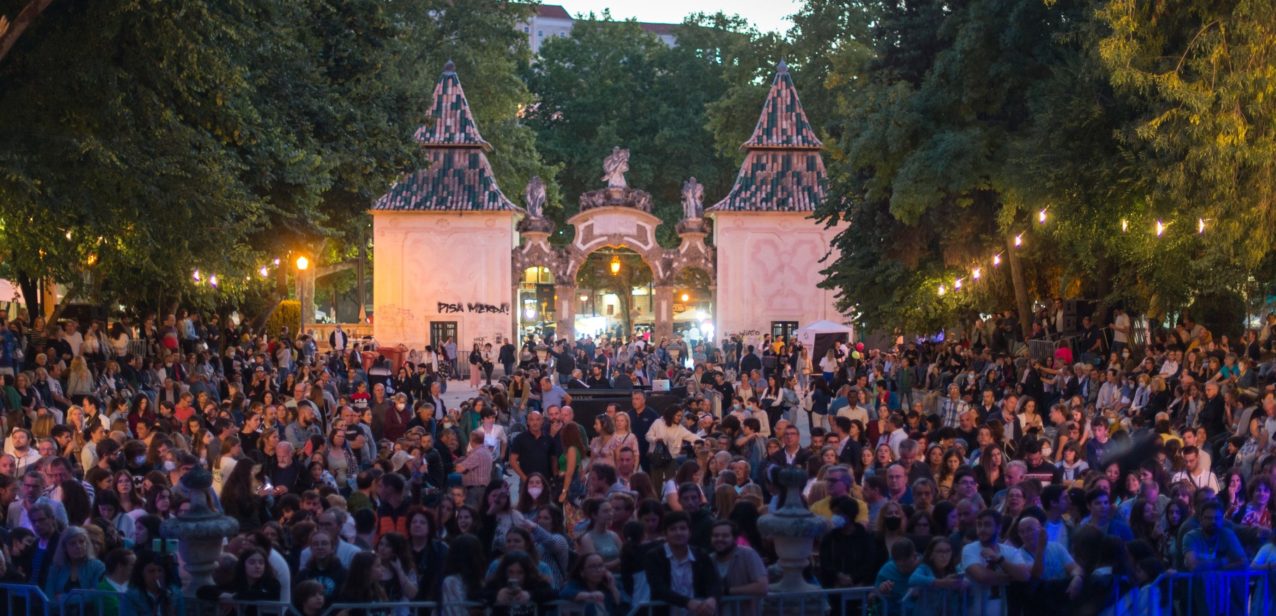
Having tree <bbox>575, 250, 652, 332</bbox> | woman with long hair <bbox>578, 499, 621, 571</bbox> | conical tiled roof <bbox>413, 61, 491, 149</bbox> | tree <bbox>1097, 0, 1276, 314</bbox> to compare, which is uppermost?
conical tiled roof <bbox>413, 61, 491, 149</bbox>

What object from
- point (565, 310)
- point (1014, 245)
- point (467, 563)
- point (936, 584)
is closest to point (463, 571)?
point (467, 563)

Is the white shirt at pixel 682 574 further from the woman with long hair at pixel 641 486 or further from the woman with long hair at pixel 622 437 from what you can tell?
the woman with long hair at pixel 622 437

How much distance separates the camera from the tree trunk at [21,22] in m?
18.1

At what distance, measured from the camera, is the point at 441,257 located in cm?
4912

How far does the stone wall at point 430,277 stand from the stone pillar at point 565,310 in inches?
110

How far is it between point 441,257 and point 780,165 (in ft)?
36.4

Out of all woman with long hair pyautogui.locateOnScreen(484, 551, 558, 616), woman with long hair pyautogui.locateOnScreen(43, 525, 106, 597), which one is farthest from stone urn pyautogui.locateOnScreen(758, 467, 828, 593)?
woman with long hair pyautogui.locateOnScreen(43, 525, 106, 597)

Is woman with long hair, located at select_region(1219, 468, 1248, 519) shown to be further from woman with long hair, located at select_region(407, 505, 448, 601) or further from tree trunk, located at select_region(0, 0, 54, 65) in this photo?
tree trunk, located at select_region(0, 0, 54, 65)

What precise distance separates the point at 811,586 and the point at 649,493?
2559 millimetres

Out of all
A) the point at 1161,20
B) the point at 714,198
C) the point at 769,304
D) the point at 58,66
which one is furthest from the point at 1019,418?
the point at 714,198

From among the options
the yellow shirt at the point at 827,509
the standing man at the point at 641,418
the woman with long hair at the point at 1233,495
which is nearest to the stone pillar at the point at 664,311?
the standing man at the point at 641,418

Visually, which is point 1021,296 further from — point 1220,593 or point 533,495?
point 1220,593

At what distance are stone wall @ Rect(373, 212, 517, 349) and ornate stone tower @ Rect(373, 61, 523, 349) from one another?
31 millimetres

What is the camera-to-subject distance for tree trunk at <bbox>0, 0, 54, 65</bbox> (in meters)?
18.1
